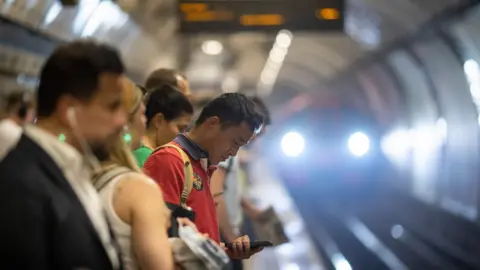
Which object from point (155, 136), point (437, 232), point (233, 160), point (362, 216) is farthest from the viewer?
point (362, 216)

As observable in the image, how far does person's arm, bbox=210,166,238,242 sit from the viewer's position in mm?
5738

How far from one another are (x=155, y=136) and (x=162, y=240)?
1751 millimetres

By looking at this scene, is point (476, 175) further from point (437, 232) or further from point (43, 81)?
point (43, 81)

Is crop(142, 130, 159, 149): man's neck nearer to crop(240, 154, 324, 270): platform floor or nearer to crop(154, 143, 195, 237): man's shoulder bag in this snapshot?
crop(154, 143, 195, 237): man's shoulder bag

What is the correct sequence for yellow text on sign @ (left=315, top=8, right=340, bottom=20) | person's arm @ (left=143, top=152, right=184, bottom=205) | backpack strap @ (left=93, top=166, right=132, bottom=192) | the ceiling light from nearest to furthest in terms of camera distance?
backpack strap @ (left=93, top=166, right=132, bottom=192)
person's arm @ (left=143, top=152, right=184, bottom=205)
yellow text on sign @ (left=315, top=8, right=340, bottom=20)
the ceiling light

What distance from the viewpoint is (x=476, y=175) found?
15.3 m

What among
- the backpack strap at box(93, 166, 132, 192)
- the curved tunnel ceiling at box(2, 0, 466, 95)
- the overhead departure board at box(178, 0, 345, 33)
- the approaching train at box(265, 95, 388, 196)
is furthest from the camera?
the approaching train at box(265, 95, 388, 196)

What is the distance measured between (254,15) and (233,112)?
26.0 feet

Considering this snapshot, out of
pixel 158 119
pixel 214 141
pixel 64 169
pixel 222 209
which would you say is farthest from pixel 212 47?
pixel 64 169

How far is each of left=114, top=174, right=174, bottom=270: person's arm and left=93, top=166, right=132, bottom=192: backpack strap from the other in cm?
6

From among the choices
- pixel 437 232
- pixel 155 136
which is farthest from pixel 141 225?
pixel 437 232

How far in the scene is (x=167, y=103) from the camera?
4555 mm

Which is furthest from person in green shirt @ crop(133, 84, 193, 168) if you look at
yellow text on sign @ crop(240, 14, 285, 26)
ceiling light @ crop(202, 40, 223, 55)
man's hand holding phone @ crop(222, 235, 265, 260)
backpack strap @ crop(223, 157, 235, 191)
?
ceiling light @ crop(202, 40, 223, 55)

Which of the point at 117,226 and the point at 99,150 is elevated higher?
the point at 99,150
